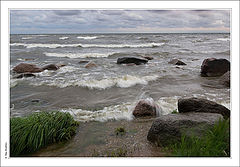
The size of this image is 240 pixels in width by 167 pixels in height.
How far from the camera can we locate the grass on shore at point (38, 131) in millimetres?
3512

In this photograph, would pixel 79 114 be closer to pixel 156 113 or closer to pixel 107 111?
pixel 107 111

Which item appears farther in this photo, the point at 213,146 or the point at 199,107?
the point at 199,107

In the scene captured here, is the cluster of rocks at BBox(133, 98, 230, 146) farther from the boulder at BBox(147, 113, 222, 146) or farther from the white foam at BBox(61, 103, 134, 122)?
the white foam at BBox(61, 103, 134, 122)

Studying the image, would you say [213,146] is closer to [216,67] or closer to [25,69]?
[216,67]

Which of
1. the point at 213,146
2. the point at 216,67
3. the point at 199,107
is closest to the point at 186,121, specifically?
the point at 199,107

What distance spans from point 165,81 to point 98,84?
3.08 meters

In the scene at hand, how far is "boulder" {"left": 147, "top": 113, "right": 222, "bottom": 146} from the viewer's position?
353 cm

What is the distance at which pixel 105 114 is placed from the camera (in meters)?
5.48

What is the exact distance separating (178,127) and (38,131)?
273 cm

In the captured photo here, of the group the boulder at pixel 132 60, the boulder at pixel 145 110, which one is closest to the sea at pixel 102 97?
the boulder at pixel 145 110

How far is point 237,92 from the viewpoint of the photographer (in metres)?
2.76

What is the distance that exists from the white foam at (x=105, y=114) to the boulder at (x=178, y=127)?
1.42 m

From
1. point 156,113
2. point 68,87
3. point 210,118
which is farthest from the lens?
point 68,87
